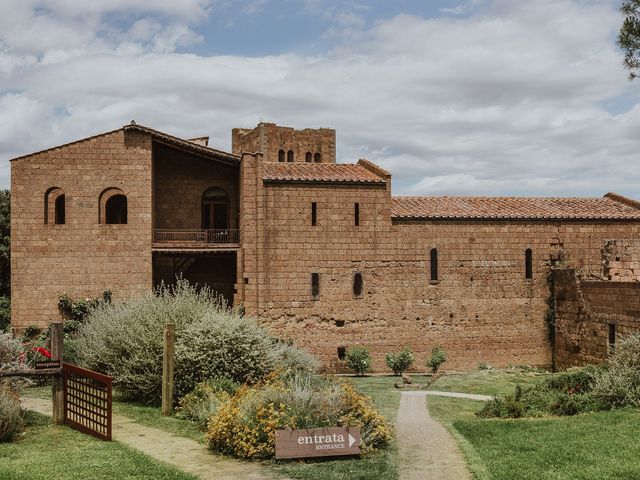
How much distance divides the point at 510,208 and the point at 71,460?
855 inches

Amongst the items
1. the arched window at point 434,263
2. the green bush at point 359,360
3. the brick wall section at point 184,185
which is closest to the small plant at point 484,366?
the arched window at point 434,263

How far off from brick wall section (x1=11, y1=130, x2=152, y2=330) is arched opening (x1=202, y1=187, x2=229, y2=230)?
3.31 meters

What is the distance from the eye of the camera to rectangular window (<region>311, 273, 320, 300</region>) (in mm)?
26734

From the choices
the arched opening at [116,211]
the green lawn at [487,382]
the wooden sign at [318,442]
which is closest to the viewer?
the wooden sign at [318,442]

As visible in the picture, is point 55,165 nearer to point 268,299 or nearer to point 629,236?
point 268,299

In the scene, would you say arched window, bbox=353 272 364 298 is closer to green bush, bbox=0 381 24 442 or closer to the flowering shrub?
the flowering shrub

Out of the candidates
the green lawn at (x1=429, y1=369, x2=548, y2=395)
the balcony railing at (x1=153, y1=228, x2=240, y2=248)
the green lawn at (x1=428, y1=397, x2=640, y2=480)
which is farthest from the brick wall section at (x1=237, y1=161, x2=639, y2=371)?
Result: the green lawn at (x1=428, y1=397, x2=640, y2=480)

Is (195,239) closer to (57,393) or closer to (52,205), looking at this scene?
(52,205)

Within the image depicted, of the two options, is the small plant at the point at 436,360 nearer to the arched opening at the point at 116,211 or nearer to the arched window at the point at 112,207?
the arched window at the point at 112,207

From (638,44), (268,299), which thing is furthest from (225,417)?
(268,299)

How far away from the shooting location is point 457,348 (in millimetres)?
27703

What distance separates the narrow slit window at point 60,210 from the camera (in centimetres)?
2698

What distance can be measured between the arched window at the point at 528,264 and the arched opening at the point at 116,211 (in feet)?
51.7

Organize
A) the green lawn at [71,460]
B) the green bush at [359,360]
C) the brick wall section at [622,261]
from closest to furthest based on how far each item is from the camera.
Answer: the green lawn at [71,460] → the brick wall section at [622,261] → the green bush at [359,360]
